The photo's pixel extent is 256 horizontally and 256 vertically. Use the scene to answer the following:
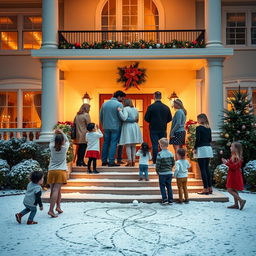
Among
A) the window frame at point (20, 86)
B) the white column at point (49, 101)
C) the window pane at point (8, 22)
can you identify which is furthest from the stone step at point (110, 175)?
the window pane at point (8, 22)

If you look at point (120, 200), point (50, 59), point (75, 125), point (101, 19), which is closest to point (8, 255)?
point (120, 200)

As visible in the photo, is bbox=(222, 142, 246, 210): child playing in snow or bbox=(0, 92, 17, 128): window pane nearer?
bbox=(222, 142, 246, 210): child playing in snow

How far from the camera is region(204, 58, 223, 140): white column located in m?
13.5

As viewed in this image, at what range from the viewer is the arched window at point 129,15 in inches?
621

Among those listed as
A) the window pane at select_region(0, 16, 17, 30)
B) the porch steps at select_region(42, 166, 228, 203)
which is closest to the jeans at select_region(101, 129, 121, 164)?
the porch steps at select_region(42, 166, 228, 203)

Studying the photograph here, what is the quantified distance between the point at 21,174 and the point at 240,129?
20.9ft

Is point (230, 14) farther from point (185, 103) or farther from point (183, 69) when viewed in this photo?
point (185, 103)

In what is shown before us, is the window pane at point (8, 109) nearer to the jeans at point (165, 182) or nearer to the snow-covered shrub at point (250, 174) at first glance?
the jeans at point (165, 182)

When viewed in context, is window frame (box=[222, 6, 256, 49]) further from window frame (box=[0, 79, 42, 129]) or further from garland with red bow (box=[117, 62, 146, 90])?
window frame (box=[0, 79, 42, 129])

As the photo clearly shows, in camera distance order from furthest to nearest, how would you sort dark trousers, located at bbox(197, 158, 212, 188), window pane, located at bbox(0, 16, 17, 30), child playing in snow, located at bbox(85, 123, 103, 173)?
window pane, located at bbox(0, 16, 17, 30)
child playing in snow, located at bbox(85, 123, 103, 173)
dark trousers, located at bbox(197, 158, 212, 188)

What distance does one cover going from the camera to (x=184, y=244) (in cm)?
623

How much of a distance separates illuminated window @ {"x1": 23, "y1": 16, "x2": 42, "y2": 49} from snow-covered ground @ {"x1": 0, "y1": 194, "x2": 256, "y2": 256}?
857cm

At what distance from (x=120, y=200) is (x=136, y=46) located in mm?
6065

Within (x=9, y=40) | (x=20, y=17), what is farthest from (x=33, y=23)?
(x=9, y=40)
